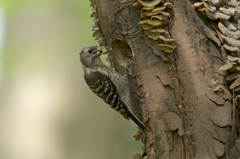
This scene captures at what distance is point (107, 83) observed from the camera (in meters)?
2.53

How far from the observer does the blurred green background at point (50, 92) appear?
3.54 meters

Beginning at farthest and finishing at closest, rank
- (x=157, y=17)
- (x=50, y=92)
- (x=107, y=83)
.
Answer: (x=50, y=92)
(x=107, y=83)
(x=157, y=17)

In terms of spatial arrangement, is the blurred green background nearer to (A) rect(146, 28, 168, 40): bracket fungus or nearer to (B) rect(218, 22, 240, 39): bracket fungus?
(A) rect(146, 28, 168, 40): bracket fungus

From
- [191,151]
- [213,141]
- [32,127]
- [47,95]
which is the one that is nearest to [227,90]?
[213,141]

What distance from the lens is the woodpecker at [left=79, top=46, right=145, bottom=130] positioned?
2.45 metres

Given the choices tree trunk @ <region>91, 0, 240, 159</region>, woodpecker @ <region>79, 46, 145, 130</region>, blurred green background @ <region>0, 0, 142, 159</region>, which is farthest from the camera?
blurred green background @ <region>0, 0, 142, 159</region>

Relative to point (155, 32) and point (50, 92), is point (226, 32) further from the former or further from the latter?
point (50, 92)

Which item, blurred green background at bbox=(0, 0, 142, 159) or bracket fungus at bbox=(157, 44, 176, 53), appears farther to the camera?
blurred green background at bbox=(0, 0, 142, 159)

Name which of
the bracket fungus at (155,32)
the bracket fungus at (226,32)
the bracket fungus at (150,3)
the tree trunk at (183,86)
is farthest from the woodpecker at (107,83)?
the bracket fungus at (226,32)

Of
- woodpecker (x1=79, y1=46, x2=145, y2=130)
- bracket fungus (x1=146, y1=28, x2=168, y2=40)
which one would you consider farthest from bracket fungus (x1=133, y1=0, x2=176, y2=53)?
woodpecker (x1=79, y1=46, x2=145, y2=130)

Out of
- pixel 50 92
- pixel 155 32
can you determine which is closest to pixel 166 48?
pixel 155 32

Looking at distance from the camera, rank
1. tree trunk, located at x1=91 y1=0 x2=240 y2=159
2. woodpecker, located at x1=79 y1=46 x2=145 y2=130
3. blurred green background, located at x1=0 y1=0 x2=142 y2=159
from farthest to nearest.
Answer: blurred green background, located at x1=0 y1=0 x2=142 y2=159 → woodpecker, located at x1=79 y1=46 x2=145 y2=130 → tree trunk, located at x1=91 y1=0 x2=240 y2=159

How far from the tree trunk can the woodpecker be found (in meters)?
0.45

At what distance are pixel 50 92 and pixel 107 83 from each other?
4.44ft
